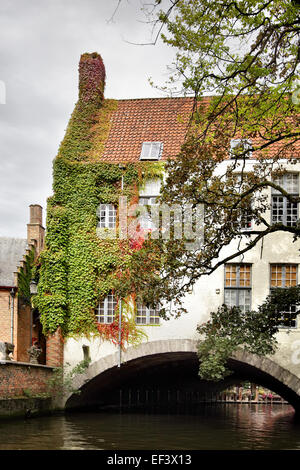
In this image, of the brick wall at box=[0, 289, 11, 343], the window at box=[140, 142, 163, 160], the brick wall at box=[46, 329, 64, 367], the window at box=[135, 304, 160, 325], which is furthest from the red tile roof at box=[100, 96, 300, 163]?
the brick wall at box=[0, 289, 11, 343]

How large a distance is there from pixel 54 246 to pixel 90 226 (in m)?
1.27

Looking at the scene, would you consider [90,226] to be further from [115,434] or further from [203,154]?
[203,154]

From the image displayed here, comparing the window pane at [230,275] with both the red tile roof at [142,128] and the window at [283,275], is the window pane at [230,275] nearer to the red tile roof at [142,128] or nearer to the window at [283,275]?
the window at [283,275]

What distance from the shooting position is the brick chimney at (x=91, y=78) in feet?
72.3

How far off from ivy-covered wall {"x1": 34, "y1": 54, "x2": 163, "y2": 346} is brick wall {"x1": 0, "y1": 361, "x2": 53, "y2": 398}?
1.74 meters

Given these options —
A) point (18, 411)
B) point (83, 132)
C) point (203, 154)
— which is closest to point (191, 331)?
point (18, 411)

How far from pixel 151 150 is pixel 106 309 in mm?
5228

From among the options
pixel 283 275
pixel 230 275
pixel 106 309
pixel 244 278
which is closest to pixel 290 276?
pixel 283 275

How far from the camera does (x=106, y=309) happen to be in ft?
65.2

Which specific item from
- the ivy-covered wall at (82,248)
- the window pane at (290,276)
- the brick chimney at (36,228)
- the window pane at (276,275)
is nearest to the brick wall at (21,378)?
the ivy-covered wall at (82,248)

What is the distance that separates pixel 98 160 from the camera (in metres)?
20.4

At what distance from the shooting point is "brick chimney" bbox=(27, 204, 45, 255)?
27.2m

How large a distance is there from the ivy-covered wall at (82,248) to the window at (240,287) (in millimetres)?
2890

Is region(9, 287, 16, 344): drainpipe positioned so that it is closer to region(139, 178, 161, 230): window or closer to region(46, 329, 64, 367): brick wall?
region(46, 329, 64, 367): brick wall
